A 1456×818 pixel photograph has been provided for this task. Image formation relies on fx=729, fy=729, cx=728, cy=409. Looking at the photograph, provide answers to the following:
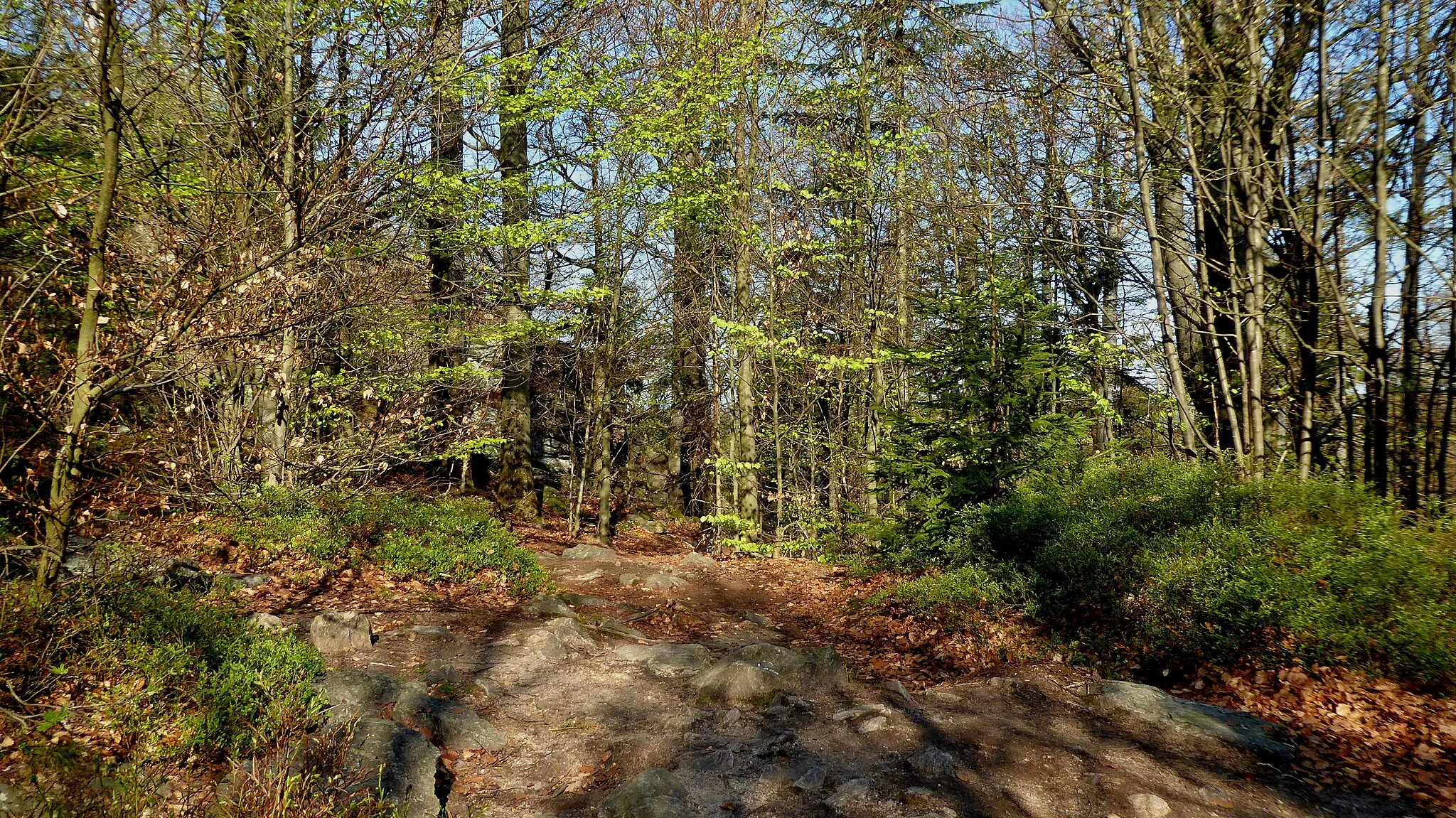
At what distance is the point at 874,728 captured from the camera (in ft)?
18.4

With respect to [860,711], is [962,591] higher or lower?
higher

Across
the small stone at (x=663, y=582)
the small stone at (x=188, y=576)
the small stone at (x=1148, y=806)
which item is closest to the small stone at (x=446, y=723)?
the small stone at (x=188, y=576)

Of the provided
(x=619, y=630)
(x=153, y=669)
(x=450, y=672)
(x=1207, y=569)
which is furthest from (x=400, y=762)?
(x=1207, y=569)

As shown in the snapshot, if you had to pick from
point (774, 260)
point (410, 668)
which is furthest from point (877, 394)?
point (410, 668)

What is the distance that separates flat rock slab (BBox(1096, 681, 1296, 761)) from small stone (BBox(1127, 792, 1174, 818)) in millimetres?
1150

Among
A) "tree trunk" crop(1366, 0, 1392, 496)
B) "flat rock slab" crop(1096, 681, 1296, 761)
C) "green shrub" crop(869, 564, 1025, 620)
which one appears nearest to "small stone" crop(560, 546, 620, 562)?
"green shrub" crop(869, 564, 1025, 620)

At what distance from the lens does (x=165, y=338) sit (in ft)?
14.8

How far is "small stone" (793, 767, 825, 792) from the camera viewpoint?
480cm

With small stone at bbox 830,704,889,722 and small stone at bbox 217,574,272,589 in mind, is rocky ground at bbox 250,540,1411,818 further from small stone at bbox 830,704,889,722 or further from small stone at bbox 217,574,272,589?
small stone at bbox 217,574,272,589

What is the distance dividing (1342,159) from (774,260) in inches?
343

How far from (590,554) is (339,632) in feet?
Result: 20.6

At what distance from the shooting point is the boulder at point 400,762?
4.45 metres

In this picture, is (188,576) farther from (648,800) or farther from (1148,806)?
(1148,806)

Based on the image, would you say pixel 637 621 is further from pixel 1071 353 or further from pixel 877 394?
pixel 1071 353
